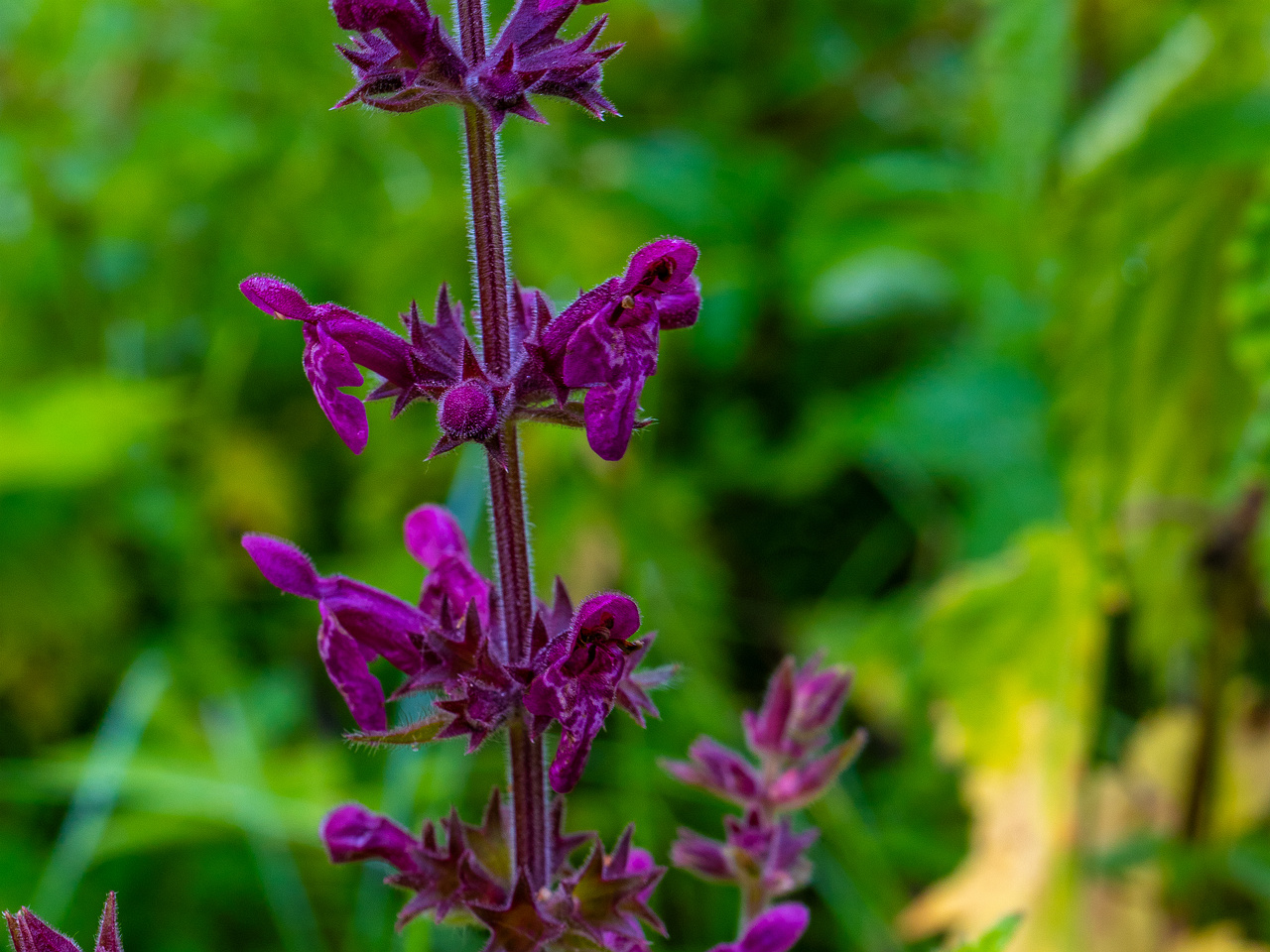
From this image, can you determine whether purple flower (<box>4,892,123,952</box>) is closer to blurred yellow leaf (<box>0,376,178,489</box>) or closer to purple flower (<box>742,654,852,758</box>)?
purple flower (<box>742,654,852,758</box>)

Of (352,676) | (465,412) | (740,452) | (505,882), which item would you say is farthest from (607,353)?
(740,452)

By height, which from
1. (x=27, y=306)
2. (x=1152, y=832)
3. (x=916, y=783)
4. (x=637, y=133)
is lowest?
(x=916, y=783)

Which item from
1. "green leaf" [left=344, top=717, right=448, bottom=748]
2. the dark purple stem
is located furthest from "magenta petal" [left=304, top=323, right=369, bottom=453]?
"green leaf" [left=344, top=717, right=448, bottom=748]

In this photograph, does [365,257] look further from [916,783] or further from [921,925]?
[921,925]

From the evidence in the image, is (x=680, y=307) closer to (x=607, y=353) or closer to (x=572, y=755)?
(x=607, y=353)

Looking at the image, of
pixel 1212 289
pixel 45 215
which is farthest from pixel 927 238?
pixel 45 215

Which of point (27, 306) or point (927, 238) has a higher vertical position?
point (927, 238)

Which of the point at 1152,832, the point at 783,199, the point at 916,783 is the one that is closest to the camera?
the point at 1152,832
